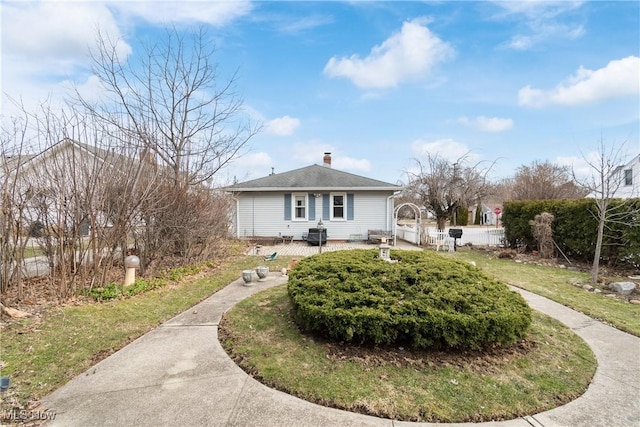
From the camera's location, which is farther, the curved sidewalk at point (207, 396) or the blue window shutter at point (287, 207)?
the blue window shutter at point (287, 207)

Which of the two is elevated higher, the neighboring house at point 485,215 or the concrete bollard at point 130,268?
the neighboring house at point 485,215

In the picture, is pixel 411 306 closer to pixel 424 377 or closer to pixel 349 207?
pixel 424 377

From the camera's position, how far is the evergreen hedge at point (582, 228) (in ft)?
25.5

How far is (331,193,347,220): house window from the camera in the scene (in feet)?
47.1

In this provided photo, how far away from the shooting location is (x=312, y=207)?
1443 centimetres

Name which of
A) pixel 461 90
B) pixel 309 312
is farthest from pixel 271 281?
pixel 461 90

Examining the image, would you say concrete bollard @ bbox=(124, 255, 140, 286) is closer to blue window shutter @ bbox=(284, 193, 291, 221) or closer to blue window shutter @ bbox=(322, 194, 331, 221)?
blue window shutter @ bbox=(284, 193, 291, 221)

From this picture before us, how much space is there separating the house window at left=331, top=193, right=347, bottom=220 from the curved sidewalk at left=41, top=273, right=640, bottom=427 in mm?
11071

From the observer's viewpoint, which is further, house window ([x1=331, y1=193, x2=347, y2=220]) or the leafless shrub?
house window ([x1=331, y1=193, x2=347, y2=220])

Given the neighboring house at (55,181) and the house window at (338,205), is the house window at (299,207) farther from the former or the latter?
the neighboring house at (55,181)

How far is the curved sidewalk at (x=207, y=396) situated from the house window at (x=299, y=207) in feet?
36.1

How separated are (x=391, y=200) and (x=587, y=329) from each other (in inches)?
404

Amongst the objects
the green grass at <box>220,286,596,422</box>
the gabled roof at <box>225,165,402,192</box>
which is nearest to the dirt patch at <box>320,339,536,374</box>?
the green grass at <box>220,286,596,422</box>

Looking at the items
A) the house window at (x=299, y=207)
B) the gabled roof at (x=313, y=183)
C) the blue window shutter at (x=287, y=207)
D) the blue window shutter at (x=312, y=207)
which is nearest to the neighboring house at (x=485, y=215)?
the gabled roof at (x=313, y=183)
